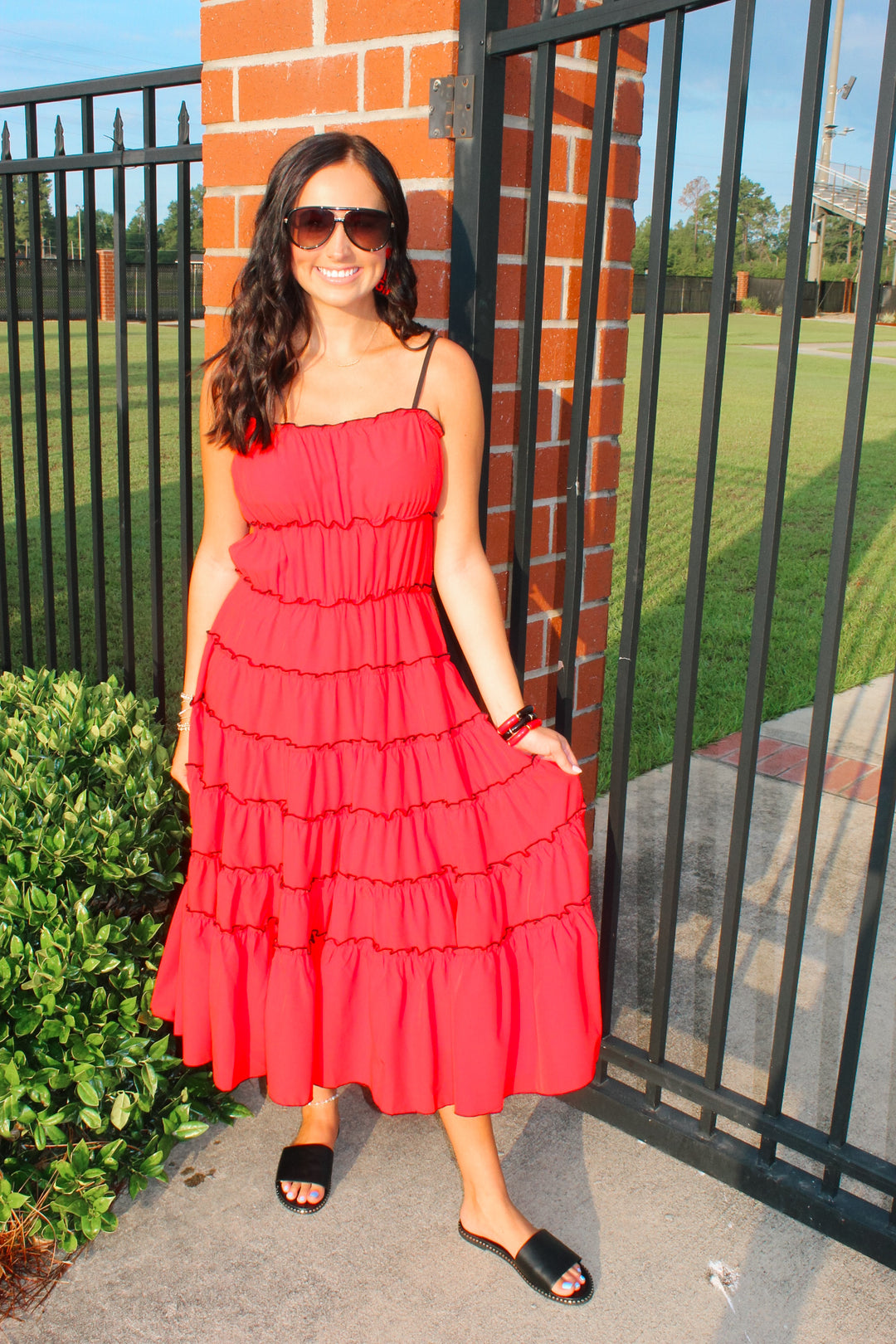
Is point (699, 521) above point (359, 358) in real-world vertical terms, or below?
below

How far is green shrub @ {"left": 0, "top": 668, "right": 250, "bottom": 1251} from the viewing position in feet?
6.70

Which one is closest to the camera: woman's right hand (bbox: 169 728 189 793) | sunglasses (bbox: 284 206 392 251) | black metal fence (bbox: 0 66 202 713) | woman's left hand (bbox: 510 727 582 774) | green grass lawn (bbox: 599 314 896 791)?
sunglasses (bbox: 284 206 392 251)

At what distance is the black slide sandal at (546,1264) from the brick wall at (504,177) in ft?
3.53

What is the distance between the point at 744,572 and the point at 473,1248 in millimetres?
6433

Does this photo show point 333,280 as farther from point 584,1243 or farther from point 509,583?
point 584,1243

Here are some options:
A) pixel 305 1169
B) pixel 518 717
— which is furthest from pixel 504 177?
pixel 305 1169

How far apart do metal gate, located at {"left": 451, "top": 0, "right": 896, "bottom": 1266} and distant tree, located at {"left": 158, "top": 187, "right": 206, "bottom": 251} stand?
0.87 m

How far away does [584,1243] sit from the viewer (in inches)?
82.7

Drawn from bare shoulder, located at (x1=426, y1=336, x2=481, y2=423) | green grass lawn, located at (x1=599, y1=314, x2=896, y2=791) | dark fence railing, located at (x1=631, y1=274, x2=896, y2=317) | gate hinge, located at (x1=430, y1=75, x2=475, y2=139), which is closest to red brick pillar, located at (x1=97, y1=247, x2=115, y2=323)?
green grass lawn, located at (x1=599, y1=314, x2=896, y2=791)

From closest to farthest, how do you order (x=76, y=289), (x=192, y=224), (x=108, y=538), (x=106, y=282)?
(x=192, y=224) → (x=108, y=538) → (x=76, y=289) → (x=106, y=282)

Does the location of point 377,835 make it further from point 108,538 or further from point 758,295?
point 758,295

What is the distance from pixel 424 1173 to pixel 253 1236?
0.37 metres

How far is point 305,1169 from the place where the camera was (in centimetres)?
221

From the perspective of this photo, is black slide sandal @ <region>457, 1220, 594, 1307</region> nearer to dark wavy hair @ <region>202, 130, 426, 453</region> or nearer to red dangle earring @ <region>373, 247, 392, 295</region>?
dark wavy hair @ <region>202, 130, 426, 453</region>
